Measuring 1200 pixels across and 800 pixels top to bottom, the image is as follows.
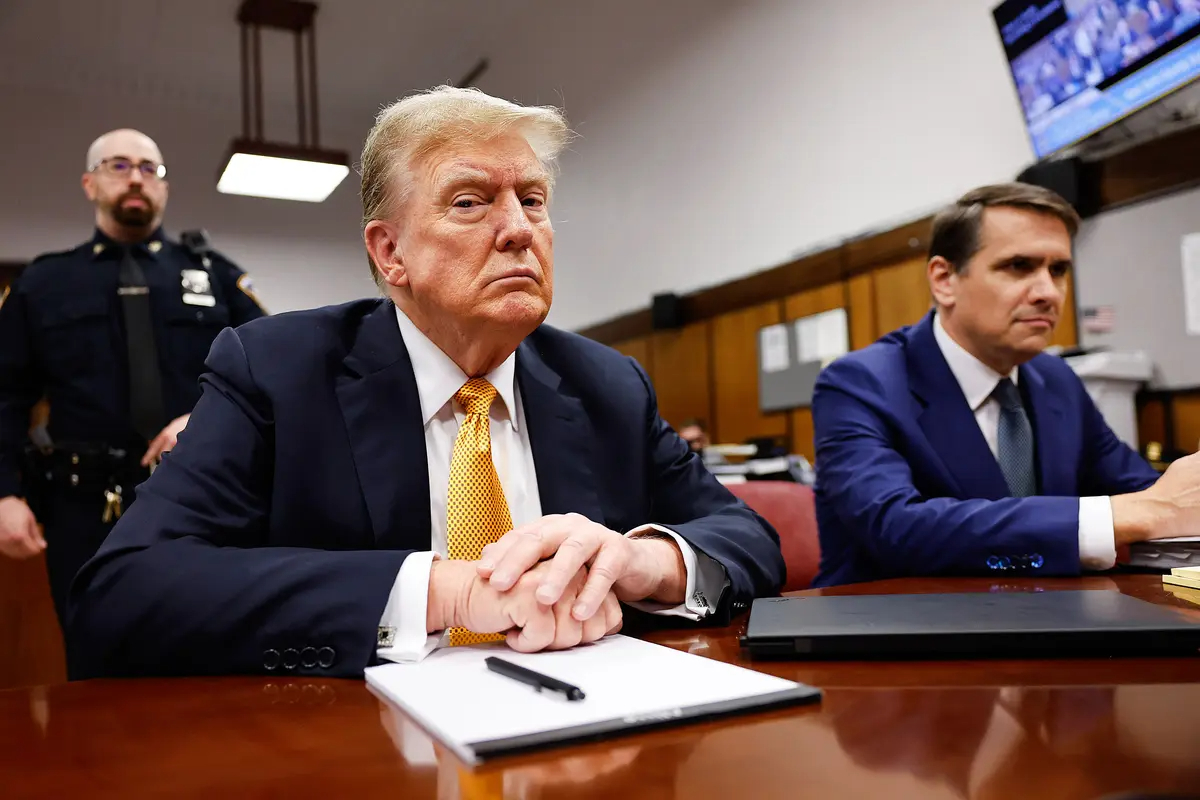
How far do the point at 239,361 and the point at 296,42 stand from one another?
6672mm

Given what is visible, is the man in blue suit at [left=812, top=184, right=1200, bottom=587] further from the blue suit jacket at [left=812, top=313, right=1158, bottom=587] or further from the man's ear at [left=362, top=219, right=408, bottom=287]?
the man's ear at [left=362, top=219, right=408, bottom=287]

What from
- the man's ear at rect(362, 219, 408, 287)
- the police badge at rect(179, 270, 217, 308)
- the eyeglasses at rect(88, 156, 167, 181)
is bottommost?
the man's ear at rect(362, 219, 408, 287)

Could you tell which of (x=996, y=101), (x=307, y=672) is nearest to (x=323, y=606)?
(x=307, y=672)

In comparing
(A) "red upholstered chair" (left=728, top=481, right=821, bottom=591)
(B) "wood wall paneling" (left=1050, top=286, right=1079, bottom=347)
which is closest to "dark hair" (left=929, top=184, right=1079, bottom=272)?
(A) "red upholstered chair" (left=728, top=481, right=821, bottom=591)

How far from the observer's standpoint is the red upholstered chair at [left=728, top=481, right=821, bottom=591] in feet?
5.89

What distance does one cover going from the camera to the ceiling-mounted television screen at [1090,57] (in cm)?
326

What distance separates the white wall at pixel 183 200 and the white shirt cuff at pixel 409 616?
20.1ft

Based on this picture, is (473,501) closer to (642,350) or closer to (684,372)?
(684,372)

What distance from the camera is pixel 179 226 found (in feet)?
25.1

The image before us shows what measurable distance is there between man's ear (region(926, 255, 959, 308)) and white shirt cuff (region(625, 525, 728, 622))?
1.23 metres

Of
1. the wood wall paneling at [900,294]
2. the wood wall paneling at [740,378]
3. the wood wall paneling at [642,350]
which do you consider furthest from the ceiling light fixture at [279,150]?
the wood wall paneling at [900,294]

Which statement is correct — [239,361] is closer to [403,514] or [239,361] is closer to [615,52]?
[403,514]

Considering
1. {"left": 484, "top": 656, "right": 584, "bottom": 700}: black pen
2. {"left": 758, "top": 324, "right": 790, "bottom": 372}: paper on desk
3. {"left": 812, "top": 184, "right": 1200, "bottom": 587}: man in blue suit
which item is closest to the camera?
{"left": 484, "top": 656, "right": 584, "bottom": 700}: black pen

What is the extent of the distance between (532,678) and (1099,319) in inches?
147
